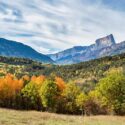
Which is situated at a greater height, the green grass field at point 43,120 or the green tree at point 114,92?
the green tree at point 114,92

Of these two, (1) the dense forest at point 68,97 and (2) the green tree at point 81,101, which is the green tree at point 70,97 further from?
(2) the green tree at point 81,101

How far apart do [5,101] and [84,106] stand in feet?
117

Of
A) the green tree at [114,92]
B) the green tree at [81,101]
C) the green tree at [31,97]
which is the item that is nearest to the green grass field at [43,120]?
the green tree at [114,92]

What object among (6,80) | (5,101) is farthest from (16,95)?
(6,80)

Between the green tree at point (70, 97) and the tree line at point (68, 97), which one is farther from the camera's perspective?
the green tree at point (70, 97)

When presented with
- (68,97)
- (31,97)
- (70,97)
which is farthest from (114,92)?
(31,97)

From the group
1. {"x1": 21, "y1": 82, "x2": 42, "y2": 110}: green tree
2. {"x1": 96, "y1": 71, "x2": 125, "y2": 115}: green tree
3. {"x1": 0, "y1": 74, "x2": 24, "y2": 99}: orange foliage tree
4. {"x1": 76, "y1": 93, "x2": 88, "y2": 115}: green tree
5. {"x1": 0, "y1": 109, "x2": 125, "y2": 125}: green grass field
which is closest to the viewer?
{"x1": 0, "y1": 109, "x2": 125, "y2": 125}: green grass field

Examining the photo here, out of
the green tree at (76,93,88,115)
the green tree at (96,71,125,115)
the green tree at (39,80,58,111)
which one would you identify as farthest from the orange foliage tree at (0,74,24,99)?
the green tree at (96,71,125,115)

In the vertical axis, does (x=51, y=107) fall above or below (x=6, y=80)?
below

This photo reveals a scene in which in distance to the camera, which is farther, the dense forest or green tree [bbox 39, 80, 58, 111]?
green tree [bbox 39, 80, 58, 111]

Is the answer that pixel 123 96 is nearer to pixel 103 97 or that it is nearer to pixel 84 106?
pixel 103 97

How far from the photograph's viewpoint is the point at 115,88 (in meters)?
115

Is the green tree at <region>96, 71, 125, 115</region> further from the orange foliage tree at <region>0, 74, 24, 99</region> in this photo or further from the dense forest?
the orange foliage tree at <region>0, 74, 24, 99</region>

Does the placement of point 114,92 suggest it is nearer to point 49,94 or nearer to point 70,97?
point 70,97
